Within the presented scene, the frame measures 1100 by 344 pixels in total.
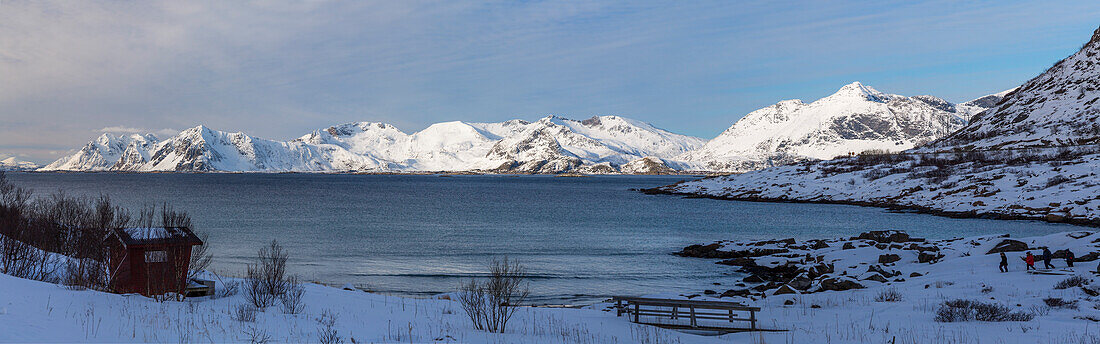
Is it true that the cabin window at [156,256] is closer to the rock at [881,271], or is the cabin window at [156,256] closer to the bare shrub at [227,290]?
the bare shrub at [227,290]

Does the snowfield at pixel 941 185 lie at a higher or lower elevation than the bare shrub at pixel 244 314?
higher

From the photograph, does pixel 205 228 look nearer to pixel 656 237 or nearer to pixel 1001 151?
pixel 656 237

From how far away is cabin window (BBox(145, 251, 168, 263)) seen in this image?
1706cm

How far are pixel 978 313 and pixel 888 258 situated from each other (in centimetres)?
1416

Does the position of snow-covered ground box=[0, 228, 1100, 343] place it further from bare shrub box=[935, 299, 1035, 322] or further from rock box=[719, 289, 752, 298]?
rock box=[719, 289, 752, 298]

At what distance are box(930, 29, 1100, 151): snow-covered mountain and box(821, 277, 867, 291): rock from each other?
91991mm

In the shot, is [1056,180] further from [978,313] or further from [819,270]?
[978,313]

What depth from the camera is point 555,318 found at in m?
18.1

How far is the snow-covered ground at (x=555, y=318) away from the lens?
464 inches

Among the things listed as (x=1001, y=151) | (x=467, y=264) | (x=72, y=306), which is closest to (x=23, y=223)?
(x=72, y=306)

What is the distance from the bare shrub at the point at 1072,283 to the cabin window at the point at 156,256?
24784 mm

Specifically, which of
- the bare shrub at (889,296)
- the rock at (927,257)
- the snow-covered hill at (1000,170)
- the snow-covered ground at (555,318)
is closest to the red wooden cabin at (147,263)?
the snow-covered ground at (555,318)

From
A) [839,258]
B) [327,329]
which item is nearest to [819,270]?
[839,258]

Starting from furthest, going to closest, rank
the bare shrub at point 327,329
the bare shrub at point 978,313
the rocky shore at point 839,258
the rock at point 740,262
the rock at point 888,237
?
the rock at point 888,237 < the rock at point 740,262 < the rocky shore at point 839,258 < the bare shrub at point 978,313 < the bare shrub at point 327,329
